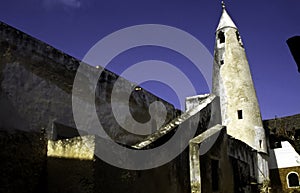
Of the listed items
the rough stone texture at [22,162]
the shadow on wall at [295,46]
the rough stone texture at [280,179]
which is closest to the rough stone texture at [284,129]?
the rough stone texture at [280,179]

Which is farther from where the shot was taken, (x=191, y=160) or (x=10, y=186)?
(x=191, y=160)

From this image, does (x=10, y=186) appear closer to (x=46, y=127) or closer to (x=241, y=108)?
(x=46, y=127)

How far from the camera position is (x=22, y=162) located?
7.39m

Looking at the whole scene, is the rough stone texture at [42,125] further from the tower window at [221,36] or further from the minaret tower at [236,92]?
the tower window at [221,36]

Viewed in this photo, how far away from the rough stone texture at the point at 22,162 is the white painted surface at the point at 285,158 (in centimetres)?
1780

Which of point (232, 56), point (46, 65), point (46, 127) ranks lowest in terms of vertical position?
point (46, 127)

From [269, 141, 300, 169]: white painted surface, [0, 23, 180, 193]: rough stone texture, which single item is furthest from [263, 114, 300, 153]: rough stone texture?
[0, 23, 180, 193]: rough stone texture

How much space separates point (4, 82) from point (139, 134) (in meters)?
5.69

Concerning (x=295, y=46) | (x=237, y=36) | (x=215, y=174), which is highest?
(x=237, y=36)

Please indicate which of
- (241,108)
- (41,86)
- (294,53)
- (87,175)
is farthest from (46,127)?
(241,108)

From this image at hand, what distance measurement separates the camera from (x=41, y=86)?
8.31 m

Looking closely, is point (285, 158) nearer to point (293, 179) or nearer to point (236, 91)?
point (293, 179)

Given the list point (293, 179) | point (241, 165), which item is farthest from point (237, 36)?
point (241, 165)

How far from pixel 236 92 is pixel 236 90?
14 cm
